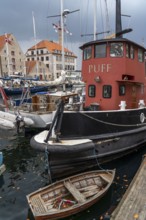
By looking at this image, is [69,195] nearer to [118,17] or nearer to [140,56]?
[140,56]

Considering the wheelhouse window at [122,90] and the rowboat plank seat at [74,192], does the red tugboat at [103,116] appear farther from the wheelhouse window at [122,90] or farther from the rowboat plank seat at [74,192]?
the rowboat plank seat at [74,192]

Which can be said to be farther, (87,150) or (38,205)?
(87,150)

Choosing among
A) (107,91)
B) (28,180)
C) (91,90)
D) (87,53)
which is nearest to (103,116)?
(107,91)

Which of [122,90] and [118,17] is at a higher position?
[118,17]

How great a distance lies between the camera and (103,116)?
441 inches

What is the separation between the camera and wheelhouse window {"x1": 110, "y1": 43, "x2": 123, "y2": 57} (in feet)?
40.8

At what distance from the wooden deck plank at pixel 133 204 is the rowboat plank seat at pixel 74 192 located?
1343 millimetres

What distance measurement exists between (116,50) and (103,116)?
12.3 feet

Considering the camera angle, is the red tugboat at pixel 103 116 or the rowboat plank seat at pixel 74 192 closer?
the rowboat plank seat at pixel 74 192

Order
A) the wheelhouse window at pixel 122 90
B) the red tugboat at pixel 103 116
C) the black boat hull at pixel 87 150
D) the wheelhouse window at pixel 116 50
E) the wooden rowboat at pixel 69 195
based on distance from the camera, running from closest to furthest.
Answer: the wooden rowboat at pixel 69 195 → the black boat hull at pixel 87 150 → the red tugboat at pixel 103 116 → the wheelhouse window at pixel 116 50 → the wheelhouse window at pixel 122 90

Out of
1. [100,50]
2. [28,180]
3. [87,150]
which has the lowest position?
[28,180]

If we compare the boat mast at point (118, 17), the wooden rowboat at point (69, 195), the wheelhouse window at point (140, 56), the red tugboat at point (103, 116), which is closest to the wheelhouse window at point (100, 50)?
the red tugboat at point (103, 116)

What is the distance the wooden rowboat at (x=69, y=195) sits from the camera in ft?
24.0

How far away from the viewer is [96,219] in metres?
7.55
